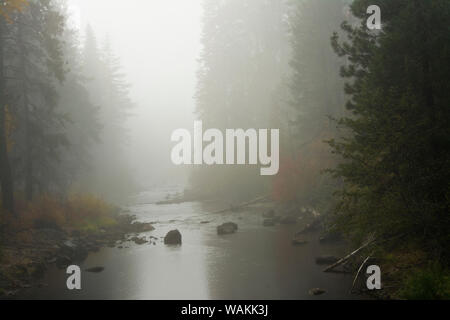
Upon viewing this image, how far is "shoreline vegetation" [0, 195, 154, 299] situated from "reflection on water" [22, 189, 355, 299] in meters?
0.73

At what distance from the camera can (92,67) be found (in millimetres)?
54688

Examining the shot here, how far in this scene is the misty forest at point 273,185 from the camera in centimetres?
1191

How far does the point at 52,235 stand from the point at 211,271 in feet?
29.0

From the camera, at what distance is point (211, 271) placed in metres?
15.8

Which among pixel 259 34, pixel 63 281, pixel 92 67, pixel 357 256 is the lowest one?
pixel 63 281

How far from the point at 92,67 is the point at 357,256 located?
4752 centimetres

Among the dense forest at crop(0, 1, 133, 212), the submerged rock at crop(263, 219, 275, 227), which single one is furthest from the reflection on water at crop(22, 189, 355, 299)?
the dense forest at crop(0, 1, 133, 212)

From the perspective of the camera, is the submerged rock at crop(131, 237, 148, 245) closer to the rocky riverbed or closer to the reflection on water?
the rocky riverbed

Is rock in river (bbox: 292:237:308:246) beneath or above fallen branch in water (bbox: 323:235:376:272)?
beneath

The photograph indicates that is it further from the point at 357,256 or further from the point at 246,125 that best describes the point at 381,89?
the point at 246,125

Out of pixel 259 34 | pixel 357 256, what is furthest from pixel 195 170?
pixel 357 256

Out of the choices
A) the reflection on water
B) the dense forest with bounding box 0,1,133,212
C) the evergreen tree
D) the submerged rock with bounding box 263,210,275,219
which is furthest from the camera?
the submerged rock with bounding box 263,210,275,219

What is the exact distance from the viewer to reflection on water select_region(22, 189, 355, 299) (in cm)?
1334
